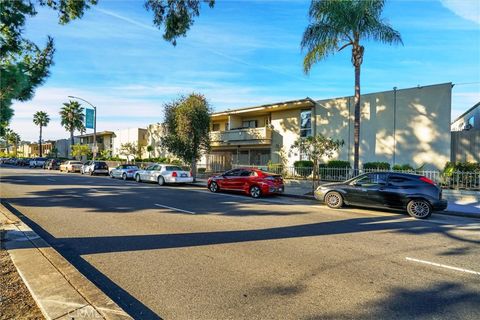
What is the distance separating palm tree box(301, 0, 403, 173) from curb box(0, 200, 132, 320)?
14.9 metres

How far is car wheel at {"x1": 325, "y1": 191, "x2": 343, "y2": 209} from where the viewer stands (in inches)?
489

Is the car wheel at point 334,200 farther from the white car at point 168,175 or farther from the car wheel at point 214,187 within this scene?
the white car at point 168,175

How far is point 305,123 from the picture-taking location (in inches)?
1013

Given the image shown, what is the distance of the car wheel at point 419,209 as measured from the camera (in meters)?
10.8

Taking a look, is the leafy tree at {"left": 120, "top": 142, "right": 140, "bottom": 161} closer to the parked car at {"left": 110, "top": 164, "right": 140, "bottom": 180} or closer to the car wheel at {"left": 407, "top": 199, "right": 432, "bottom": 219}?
the parked car at {"left": 110, "top": 164, "right": 140, "bottom": 180}

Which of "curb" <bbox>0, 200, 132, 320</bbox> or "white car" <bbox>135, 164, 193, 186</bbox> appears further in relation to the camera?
"white car" <bbox>135, 164, 193, 186</bbox>

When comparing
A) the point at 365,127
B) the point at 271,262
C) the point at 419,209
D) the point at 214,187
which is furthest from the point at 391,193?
the point at 365,127

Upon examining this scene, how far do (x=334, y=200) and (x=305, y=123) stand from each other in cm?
1396

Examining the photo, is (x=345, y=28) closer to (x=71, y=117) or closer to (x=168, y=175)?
(x=168, y=175)

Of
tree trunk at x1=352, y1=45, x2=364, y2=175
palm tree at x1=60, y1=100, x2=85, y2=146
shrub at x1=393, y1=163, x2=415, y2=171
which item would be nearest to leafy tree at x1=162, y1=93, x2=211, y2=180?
tree trunk at x1=352, y1=45, x2=364, y2=175

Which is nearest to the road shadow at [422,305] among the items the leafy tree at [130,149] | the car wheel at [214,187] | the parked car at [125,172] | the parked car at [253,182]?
the parked car at [253,182]

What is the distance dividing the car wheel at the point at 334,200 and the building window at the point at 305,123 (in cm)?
1307

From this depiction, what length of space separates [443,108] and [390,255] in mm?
16233

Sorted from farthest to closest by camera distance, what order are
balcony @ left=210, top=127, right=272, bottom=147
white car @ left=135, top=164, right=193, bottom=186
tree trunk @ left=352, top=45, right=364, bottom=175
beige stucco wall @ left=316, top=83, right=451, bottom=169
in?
balcony @ left=210, top=127, right=272, bottom=147, white car @ left=135, top=164, right=193, bottom=186, beige stucco wall @ left=316, top=83, right=451, bottom=169, tree trunk @ left=352, top=45, right=364, bottom=175
